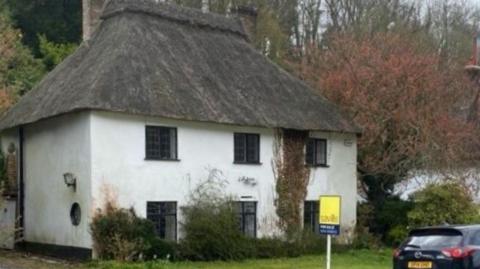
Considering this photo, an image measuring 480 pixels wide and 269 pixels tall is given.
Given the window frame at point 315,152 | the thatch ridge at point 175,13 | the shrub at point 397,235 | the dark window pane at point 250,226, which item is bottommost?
the shrub at point 397,235

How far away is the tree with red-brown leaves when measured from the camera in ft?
95.3

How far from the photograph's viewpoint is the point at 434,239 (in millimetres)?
15750

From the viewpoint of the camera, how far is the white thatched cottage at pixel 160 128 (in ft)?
73.7

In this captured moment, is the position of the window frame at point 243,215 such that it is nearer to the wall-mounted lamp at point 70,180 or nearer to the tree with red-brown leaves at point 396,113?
the wall-mounted lamp at point 70,180

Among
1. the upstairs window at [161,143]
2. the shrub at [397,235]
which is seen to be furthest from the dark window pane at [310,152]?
the upstairs window at [161,143]

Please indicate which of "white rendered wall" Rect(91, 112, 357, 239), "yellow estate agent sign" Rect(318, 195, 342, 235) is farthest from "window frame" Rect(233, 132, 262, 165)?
"yellow estate agent sign" Rect(318, 195, 342, 235)

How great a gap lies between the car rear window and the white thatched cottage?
928 cm

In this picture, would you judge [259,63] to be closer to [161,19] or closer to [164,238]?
[161,19]

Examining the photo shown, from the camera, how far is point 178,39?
26922mm

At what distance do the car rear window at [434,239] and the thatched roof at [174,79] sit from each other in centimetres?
928

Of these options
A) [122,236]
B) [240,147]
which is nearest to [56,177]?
[122,236]

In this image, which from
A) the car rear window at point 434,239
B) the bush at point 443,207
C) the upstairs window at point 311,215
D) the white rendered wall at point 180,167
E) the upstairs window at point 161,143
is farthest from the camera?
the upstairs window at point 311,215

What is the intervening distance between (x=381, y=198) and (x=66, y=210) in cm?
1394

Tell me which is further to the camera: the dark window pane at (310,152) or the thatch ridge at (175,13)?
the dark window pane at (310,152)
